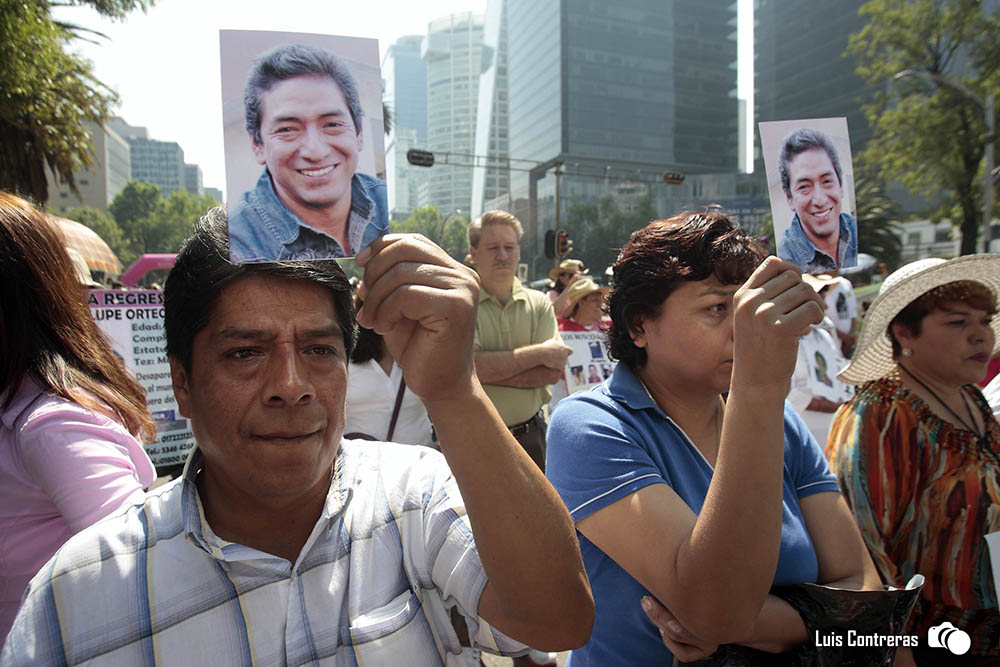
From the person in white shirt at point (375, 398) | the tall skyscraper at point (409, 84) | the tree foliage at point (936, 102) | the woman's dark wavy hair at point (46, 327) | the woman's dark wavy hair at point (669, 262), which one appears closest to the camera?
the woman's dark wavy hair at point (46, 327)

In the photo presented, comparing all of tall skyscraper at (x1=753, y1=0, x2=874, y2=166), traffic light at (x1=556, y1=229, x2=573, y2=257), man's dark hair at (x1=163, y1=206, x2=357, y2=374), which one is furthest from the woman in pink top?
tall skyscraper at (x1=753, y1=0, x2=874, y2=166)

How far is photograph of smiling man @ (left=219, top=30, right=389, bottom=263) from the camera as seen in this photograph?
3.28 feet

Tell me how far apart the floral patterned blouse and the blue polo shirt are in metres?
0.68

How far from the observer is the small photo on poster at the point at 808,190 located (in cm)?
149

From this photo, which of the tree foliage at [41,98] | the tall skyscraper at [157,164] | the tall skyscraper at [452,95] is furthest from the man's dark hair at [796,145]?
the tall skyscraper at [157,164]

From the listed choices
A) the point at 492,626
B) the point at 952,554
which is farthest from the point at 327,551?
the point at 952,554

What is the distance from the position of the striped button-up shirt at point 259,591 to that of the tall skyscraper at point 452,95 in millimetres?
118442

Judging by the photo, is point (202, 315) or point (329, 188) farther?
point (202, 315)

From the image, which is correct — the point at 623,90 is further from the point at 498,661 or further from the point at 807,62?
the point at 498,661

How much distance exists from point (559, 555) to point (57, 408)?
1.39 m

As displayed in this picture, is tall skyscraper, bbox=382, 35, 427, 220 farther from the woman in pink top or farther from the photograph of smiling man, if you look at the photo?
the photograph of smiling man

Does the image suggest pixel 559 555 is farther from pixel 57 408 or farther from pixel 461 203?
pixel 461 203

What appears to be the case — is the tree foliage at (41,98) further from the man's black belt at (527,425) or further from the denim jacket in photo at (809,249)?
the denim jacket in photo at (809,249)

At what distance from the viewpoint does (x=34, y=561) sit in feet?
5.30
